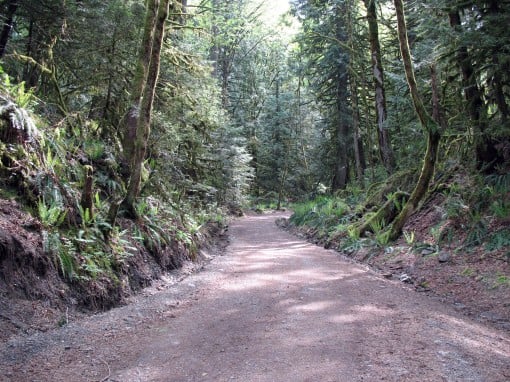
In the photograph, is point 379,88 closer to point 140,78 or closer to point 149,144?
point 149,144

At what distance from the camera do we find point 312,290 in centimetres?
695

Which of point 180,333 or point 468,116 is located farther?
point 468,116

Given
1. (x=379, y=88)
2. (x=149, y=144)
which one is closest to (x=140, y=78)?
(x=149, y=144)

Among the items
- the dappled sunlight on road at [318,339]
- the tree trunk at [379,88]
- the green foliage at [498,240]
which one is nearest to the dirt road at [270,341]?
the dappled sunlight on road at [318,339]

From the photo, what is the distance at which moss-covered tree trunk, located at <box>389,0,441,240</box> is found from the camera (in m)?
9.71

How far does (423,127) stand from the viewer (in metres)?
10.2

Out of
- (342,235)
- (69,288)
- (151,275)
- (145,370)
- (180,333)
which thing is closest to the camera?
(145,370)

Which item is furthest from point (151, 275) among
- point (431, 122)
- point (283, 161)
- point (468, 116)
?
point (283, 161)

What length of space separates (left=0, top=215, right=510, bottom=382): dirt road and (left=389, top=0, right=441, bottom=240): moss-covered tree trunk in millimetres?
3947

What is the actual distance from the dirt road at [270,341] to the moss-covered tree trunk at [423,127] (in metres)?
3.95

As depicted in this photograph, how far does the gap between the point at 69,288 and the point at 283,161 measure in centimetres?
3289

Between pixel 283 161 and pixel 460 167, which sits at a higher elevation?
pixel 283 161

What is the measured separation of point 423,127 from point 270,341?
7740mm

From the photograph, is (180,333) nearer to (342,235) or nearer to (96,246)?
(96,246)
